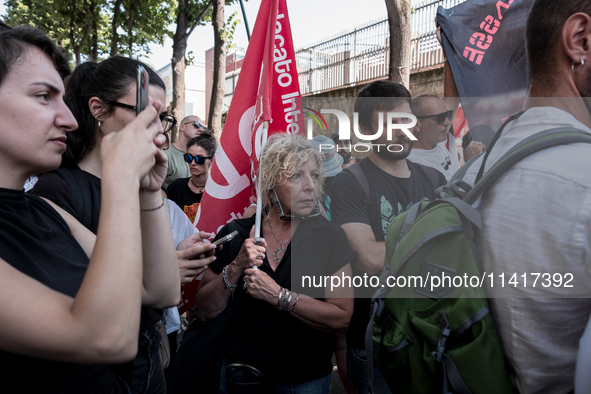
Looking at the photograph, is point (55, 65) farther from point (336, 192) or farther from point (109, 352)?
point (336, 192)

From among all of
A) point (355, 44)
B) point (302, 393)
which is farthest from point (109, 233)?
point (355, 44)

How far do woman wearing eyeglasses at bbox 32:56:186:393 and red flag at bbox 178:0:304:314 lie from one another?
3.03 ft

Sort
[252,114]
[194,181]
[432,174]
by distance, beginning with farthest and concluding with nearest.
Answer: [194,181] < [252,114] < [432,174]

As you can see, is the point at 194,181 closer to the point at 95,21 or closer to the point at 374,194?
the point at 374,194

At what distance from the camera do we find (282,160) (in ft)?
7.78

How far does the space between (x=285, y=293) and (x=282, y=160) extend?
2.58 ft

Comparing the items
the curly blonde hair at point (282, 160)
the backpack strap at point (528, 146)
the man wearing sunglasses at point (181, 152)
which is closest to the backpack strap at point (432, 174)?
the curly blonde hair at point (282, 160)

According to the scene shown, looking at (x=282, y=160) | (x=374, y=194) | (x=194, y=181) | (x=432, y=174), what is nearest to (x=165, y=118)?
(x=282, y=160)

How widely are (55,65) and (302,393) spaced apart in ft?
5.78

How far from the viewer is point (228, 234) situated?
7.46 ft

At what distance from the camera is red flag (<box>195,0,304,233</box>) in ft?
9.13

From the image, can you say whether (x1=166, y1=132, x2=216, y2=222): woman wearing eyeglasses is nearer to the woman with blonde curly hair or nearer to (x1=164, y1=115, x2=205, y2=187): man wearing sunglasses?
(x1=164, y1=115, x2=205, y2=187): man wearing sunglasses

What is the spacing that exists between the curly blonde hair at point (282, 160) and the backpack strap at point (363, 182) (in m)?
0.20

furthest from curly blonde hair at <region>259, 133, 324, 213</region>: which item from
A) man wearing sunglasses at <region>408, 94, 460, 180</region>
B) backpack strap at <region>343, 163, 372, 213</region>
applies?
man wearing sunglasses at <region>408, 94, 460, 180</region>
